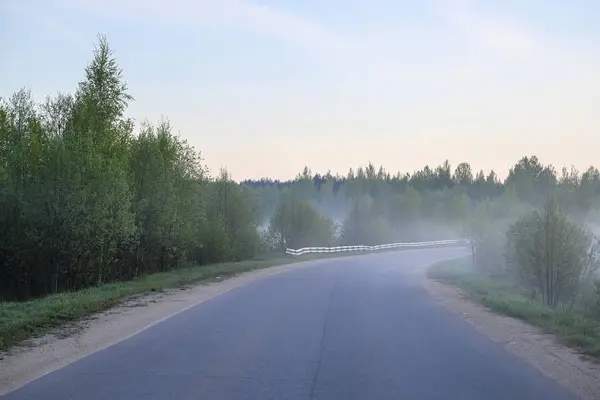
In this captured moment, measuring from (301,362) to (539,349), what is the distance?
14.8ft

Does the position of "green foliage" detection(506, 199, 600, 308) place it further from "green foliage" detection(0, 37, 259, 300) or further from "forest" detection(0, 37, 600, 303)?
"green foliage" detection(0, 37, 259, 300)

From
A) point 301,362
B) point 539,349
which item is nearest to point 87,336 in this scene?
point 301,362

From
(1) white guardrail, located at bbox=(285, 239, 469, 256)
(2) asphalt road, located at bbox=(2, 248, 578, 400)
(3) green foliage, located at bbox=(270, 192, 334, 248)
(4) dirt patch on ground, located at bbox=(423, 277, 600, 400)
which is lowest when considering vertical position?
(1) white guardrail, located at bbox=(285, 239, 469, 256)

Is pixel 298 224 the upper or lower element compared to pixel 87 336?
upper

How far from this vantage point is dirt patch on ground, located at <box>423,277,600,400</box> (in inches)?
354

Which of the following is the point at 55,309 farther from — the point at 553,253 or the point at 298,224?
the point at 298,224

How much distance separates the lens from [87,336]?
40.5 feet

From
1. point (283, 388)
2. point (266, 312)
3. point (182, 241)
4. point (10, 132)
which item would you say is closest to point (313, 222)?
point (182, 241)

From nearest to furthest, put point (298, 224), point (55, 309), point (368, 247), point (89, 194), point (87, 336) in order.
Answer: point (87, 336), point (55, 309), point (89, 194), point (298, 224), point (368, 247)

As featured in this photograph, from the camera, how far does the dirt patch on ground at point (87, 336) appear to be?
9281mm

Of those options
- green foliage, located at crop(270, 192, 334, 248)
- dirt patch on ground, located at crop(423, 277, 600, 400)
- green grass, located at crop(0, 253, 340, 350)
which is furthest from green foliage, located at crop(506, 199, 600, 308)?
green foliage, located at crop(270, 192, 334, 248)

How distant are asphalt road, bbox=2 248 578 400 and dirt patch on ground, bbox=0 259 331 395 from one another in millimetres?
319

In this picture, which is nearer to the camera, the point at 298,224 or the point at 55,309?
the point at 55,309

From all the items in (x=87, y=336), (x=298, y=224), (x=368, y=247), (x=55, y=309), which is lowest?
(x=368, y=247)
